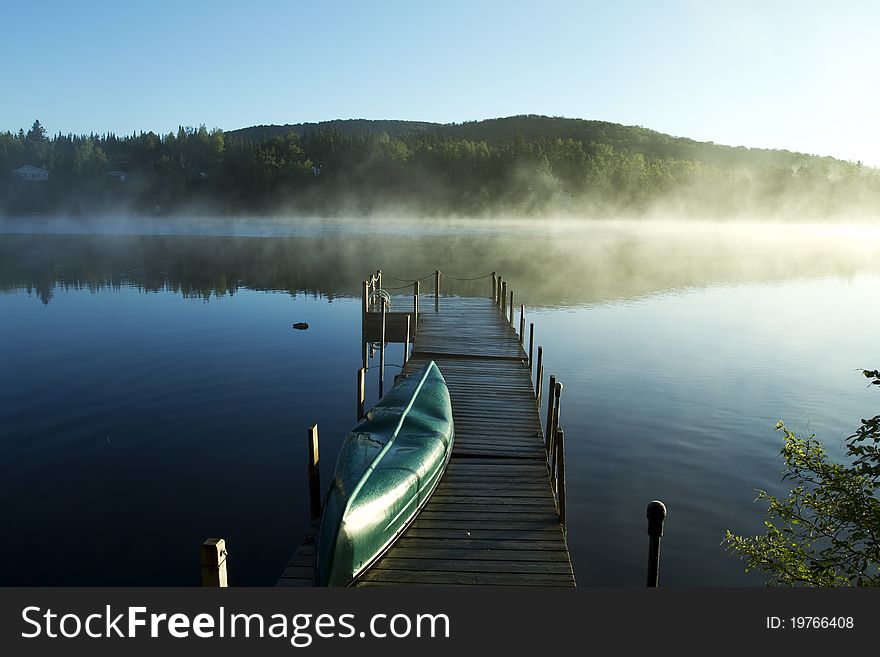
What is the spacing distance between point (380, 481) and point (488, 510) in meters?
2.16

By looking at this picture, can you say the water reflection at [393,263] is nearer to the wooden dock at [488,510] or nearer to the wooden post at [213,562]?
the wooden dock at [488,510]

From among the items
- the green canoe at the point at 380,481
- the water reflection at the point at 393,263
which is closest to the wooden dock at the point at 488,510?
the green canoe at the point at 380,481

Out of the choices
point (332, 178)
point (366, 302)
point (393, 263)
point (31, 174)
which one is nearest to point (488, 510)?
point (366, 302)

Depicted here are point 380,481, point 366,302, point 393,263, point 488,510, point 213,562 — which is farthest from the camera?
point 393,263

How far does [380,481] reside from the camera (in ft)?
Answer: 30.6

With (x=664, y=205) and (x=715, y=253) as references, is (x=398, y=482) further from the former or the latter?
(x=664, y=205)

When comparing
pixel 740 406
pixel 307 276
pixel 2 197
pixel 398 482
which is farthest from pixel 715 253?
Result: pixel 2 197

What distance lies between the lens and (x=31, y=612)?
6.94 metres

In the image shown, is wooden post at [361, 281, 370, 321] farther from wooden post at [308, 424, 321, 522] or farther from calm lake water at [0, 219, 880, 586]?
wooden post at [308, 424, 321, 522]

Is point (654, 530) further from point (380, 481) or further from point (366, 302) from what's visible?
point (366, 302)

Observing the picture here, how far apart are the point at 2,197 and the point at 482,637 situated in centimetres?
18454

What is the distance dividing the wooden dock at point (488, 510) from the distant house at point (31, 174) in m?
181

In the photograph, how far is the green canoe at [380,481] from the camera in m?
8.27

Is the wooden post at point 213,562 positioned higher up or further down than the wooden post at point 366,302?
further down
